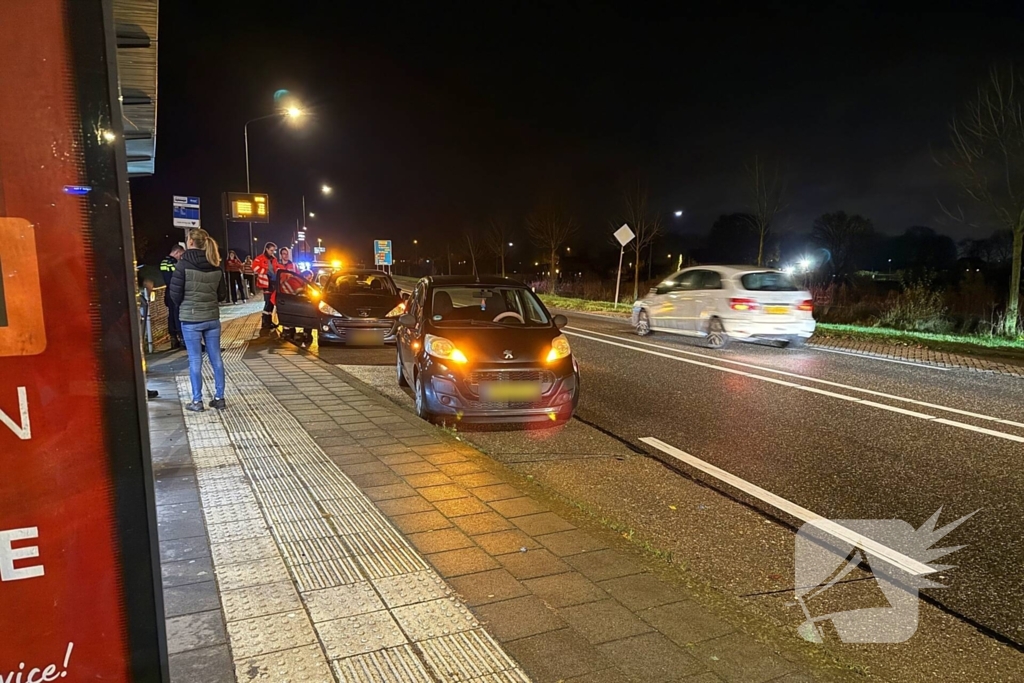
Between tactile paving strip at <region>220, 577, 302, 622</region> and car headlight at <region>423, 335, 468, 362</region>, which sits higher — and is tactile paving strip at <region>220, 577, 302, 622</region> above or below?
below

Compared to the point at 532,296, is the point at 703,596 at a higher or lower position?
lower

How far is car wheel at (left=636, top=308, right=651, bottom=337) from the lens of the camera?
14852 millimetres

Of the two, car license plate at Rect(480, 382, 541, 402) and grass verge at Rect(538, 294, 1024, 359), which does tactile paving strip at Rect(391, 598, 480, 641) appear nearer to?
car license plate at Rect(480, 382, 541, 402)

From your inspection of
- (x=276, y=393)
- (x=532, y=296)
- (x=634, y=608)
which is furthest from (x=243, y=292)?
(x=634, y=608)

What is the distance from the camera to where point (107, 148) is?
135cm

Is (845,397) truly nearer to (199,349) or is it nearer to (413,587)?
(413,587)

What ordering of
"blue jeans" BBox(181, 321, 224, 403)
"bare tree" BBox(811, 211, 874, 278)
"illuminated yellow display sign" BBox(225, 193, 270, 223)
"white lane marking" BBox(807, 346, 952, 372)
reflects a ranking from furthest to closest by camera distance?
"bare tree" BBox(811, 211, 874, 278), "illuminated yellow display sign" BBox(225, 193, 270, 223), "white lane marking" BBox(807, 346, 952, 372), "blue jeans" BBox(181, 321, 224, 403)

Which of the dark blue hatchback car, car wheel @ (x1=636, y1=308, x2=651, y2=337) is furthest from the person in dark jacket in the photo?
car wheel @ (x1=636, y1=308, x2=651, y2=337)

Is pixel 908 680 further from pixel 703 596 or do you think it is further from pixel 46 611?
pixel 46 611

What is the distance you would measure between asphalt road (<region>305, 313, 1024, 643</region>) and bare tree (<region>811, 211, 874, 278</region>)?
7208 cm

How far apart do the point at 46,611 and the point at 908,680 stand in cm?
317

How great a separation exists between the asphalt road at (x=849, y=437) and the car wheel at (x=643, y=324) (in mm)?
4017

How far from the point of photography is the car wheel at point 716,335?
1234 centimetres

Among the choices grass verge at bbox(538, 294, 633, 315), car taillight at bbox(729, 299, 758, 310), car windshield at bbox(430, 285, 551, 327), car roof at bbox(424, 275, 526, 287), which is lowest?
grass verge at bbox(538, 294, 633, 315)
